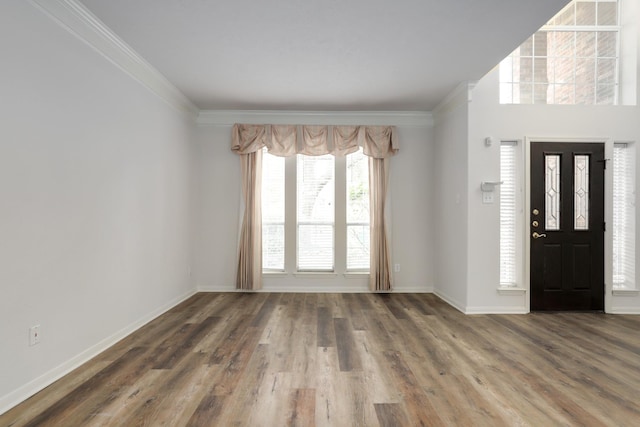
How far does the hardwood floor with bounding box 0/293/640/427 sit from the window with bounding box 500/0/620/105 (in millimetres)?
2690

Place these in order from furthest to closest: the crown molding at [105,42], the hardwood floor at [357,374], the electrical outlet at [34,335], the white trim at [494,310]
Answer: the white trim at [494,310] → the crown molding at [105,42] → the electrical outlet at [34,335] → the hardwood floor at [357,374]

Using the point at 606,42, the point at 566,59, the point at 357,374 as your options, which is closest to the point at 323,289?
the point at 357,374

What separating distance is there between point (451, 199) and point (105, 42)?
4.25m

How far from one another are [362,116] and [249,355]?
153 inches

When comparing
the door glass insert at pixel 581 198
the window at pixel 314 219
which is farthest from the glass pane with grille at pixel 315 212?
the door glass insert at pixel 581 198

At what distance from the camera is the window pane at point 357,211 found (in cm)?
571

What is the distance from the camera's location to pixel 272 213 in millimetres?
5707

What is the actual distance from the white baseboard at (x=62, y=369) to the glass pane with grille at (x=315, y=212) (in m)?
2.41

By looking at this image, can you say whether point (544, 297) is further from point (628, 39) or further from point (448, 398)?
point (628, 39)

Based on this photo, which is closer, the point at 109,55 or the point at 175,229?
the point at 109,55

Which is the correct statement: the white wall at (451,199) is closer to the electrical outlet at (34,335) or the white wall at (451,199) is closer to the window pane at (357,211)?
the window pane at (357,211)

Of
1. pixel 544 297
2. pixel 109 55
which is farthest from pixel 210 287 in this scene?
pixel 544 297

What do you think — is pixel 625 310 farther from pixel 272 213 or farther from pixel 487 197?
pixel 272 213

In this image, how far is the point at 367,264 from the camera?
572 centimetres
